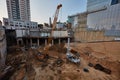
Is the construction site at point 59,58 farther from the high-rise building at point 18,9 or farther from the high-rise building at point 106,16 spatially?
the high-rise building at point 18,9

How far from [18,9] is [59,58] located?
2720 inches

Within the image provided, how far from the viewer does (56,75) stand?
496 inches

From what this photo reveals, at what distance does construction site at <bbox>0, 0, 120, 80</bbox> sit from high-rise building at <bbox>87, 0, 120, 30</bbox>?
Result: 4915mm

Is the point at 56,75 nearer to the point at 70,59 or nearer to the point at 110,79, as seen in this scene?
the point at 70,59

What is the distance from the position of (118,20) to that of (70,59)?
20.1 metres

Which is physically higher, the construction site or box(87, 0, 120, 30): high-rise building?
box(87, 0, 120, 30): high-rise building

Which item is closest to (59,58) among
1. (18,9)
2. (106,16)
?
(106,16)

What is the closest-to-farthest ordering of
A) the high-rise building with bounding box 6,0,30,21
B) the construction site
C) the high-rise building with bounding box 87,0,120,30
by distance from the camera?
the construction site < the high-rise building with bounding box 87,0,120,30 < the high-rise building with bounding box 6,0,30,21

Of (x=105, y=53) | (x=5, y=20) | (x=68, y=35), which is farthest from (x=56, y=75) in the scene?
(x=5, y=20)

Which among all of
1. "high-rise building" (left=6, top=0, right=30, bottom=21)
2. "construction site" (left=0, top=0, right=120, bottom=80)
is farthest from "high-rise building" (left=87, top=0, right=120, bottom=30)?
"high-rise building" (left=6, top=0, right=30, bottom=21)

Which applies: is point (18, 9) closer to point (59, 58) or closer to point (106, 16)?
point (106, 16)

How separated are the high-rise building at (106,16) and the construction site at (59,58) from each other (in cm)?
491

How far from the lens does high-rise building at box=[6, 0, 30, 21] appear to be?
6812 cm

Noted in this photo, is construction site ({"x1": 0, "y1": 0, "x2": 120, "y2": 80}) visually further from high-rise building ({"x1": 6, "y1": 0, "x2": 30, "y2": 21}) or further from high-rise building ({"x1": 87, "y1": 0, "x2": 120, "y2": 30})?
high-rise building ({"x1": 6, "y1": 0, "x2": 30, "y2": 21})
